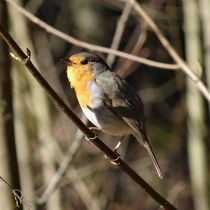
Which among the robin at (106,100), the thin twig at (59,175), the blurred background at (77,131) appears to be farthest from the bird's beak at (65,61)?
the thin twig at (59,175)

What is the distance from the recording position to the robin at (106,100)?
341 cm

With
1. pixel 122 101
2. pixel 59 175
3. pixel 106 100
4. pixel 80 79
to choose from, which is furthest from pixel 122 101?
pixel 59 175

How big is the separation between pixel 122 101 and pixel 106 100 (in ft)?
0.34

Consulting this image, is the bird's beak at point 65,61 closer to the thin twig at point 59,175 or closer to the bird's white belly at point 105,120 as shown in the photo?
the bird's white belly at point 105,120

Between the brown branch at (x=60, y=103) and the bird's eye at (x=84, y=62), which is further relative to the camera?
the bird's eye at (x=84, y=62)

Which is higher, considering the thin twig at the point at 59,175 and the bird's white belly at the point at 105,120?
the bird's white belly at the point at 105,120

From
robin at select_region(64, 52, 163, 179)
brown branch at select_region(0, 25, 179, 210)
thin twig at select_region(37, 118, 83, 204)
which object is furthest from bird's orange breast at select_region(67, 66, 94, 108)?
brown branch at select_region(0, 25, 179, 210)

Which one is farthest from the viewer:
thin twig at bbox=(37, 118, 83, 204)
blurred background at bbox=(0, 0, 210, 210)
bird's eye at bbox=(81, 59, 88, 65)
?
thin twig at bbox=(37, 118, 83, 204)

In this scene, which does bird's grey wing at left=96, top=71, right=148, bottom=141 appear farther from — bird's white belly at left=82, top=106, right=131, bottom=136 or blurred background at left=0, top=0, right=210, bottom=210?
blurred background at left=0, top=0, right=210, bottom=210

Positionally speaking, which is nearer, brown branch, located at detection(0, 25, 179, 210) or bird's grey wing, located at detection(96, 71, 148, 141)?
brown branch, located at detection(0, 25, 179, 210)

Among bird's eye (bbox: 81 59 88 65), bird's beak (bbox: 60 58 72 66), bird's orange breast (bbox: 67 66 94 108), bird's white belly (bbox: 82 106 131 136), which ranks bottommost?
bird's white belly (bbox: 82 106 131 136)

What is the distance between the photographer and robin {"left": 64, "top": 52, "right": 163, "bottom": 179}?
341 centimetres

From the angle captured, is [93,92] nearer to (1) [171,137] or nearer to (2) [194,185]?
(2) [194,185]

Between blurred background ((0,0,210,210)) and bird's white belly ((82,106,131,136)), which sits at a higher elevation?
bird's white belly ((82,106,131,136))
